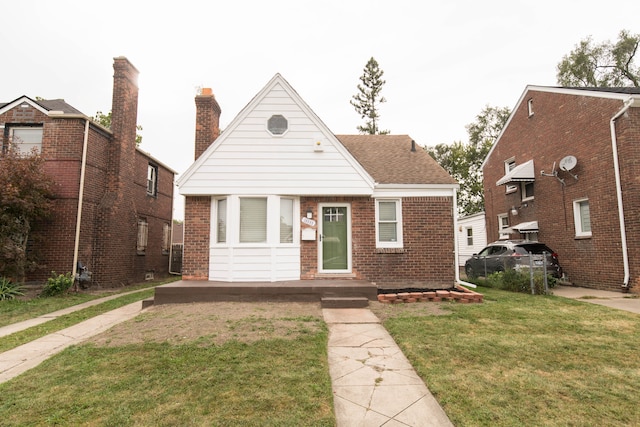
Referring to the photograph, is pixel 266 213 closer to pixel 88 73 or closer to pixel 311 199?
pixel 311 199

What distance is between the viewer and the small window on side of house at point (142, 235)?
49.0 ft

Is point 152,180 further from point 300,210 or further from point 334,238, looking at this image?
point 334,238

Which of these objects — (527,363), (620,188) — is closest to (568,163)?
(620,188)

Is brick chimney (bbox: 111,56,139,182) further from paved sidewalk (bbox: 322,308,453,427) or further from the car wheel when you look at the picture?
the car wheel

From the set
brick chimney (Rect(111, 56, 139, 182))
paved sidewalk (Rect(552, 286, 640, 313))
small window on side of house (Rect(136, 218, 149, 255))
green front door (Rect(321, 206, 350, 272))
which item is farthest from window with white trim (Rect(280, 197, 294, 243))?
small window on side of house (Rect(136, 218, 149, 255))

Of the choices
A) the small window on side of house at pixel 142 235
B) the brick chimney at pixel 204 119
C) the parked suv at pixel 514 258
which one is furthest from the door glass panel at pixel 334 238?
the small window on side of house at pixel 142 235

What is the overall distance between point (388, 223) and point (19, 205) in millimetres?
11607

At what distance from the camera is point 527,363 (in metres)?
4.05

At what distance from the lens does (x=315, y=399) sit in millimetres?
3148

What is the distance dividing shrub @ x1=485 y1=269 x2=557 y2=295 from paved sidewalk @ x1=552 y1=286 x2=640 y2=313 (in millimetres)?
810

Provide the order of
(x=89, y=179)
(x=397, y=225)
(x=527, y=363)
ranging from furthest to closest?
(x=89, y=179), (x=397, y=225), (x=527, y=363)

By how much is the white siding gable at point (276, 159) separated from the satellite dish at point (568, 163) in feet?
28.2

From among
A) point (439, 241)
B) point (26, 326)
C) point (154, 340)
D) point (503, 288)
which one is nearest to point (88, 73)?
point (26, 326)

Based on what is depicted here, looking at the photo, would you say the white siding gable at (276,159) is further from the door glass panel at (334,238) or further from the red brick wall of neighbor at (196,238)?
the door glass panel at (334,238)
